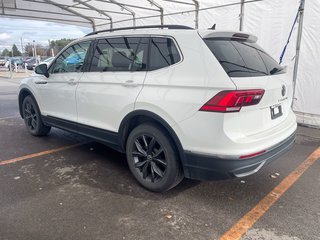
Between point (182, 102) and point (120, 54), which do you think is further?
point (120, 54)

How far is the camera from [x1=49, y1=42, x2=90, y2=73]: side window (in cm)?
423

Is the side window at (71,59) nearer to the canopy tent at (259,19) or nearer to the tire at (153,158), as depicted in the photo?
the tire at (153,158)

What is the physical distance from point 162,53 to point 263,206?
78.1 inches

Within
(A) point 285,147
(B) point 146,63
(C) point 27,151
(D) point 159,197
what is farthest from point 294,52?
(C) point 27,151

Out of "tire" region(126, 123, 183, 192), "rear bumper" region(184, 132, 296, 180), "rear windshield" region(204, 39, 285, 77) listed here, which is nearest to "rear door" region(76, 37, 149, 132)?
"tire" region(126, 123, 183, 192)

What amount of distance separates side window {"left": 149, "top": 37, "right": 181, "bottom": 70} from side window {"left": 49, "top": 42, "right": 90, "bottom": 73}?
4.39 ft

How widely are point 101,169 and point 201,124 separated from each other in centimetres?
192

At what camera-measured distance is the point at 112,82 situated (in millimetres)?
3609

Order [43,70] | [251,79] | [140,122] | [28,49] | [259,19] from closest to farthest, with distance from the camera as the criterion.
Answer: [251,79], [140,122], [43,70], [259,19], [28,49]

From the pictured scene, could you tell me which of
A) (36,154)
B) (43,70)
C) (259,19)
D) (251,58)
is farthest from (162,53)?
(259,19)

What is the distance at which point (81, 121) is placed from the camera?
13.8 ft

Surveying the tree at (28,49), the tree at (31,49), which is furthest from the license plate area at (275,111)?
the tree at (28,49)

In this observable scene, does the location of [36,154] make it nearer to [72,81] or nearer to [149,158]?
[72,81]

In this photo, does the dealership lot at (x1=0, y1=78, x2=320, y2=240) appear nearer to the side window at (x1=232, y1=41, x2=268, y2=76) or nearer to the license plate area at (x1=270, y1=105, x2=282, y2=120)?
the license plate area at (x1=270, y1=105, x2=282, y2=120)
